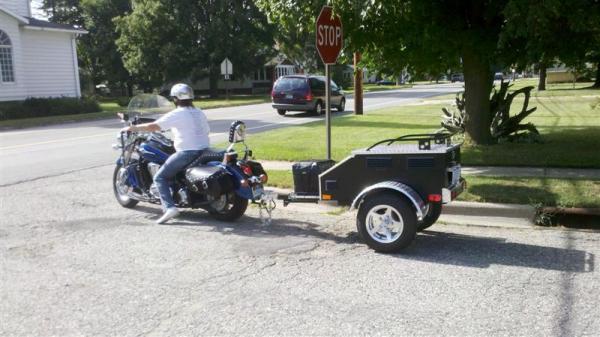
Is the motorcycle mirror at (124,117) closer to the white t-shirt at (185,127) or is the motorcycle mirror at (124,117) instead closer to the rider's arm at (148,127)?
the rider's arm at (148,127)

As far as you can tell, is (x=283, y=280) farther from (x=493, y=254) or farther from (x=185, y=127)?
(x=185, y=127)

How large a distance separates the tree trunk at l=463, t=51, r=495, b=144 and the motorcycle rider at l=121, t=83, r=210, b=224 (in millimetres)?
6032

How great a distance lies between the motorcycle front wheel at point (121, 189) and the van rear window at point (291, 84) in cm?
1658

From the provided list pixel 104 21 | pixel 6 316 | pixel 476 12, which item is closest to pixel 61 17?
pixel 104 21

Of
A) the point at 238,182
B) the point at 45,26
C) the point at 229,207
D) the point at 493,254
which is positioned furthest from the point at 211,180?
the point at 45,26

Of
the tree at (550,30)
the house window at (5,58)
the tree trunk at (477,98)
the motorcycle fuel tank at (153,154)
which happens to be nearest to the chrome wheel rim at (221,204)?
the motorcycle fuel tank at (153,154)

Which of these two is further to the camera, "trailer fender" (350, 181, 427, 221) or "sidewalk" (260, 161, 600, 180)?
"sidewalk" (260, 161, 600, 180)

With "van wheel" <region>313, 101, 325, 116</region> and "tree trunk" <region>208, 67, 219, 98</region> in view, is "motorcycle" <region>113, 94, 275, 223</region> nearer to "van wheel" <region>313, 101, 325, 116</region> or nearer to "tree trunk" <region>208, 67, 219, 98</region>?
"van wheel" <region>313, 101, 325, 116</region>

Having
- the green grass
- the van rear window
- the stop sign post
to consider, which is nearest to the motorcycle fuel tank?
the green grass

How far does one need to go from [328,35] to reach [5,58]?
24.1 m

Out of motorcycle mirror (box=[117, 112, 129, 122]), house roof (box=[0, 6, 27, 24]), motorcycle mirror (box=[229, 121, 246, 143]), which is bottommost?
motorcycle mirror (box=[229, 121, 246, 143])

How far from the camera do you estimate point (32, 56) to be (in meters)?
30.1

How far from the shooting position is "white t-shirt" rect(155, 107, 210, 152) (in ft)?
23.5

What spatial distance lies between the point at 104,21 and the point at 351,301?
55.5 meters
